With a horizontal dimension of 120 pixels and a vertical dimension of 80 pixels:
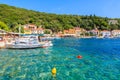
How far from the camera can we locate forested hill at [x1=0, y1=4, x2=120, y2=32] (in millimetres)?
148875

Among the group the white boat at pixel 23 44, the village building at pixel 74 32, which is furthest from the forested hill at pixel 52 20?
the white boat at pixel 23 44

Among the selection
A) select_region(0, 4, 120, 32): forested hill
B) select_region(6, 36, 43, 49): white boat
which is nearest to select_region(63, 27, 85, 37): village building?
select_region(0, 4, 120, 32): forested hill

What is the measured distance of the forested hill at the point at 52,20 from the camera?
149m

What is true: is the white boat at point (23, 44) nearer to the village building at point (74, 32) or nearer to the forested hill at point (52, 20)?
the forested hill at point (52, 20)

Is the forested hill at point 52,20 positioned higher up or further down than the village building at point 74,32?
higher up

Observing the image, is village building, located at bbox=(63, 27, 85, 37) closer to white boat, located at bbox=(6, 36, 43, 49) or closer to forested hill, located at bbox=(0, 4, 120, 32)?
forested hill, located at bbox=(0, 4, 120, 32)

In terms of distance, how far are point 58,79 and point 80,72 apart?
3703 mm

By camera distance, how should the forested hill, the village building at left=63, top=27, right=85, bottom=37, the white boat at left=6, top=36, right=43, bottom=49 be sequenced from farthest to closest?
the village building at left=63, top=27, right=85, bottom=37
the forested hill
the white boat at left=6, top=36, right=43, bottom=49

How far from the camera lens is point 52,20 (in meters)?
172

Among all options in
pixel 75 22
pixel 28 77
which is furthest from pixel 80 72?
pixel 75 22

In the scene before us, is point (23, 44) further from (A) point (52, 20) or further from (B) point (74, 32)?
(A) point (52, 20)

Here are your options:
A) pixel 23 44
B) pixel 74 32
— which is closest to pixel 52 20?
pixel 74 32

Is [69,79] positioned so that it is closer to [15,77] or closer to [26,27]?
[15,77]

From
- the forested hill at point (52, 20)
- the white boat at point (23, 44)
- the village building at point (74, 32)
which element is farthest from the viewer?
the village building at point (74, 32)
